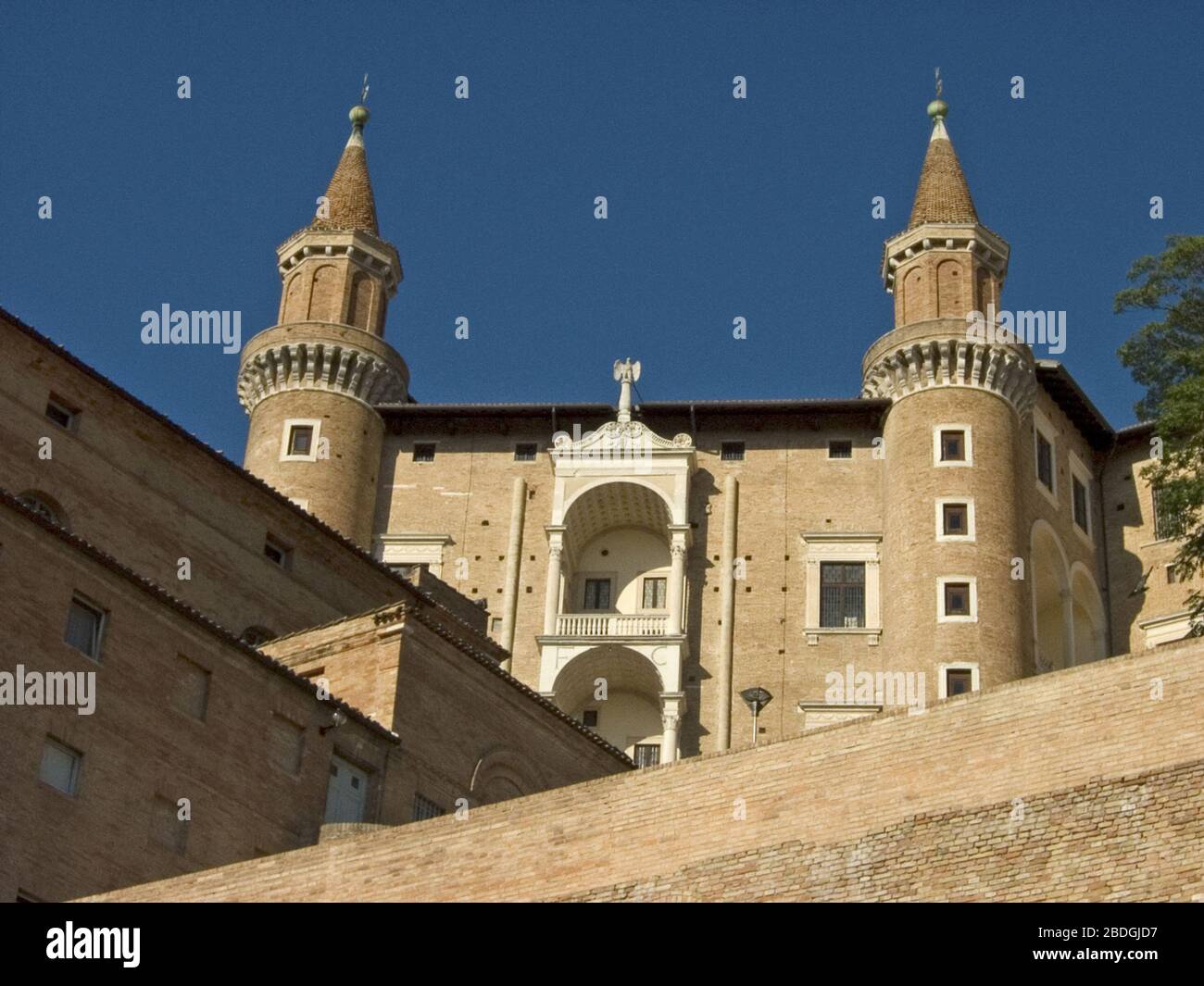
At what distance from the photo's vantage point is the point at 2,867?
78.9 feet

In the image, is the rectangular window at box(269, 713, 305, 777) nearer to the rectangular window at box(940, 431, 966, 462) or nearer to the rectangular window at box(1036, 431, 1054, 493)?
the rectangular window at box(940, 431, 966, 462)

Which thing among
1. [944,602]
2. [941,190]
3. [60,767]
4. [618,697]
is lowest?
[60,767]

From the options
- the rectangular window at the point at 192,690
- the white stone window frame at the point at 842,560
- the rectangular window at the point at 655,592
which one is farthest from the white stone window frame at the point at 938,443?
the rectangular window at the point at 192,690

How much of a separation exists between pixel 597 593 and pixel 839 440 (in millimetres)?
6367

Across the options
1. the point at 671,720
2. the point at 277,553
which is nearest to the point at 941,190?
the point at 671,720

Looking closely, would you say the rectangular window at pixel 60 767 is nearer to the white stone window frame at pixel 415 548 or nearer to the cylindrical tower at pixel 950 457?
the cylindrical tower at pixel 950 457

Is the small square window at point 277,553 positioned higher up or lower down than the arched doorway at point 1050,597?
lower down

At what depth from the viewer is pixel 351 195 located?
5859 cm

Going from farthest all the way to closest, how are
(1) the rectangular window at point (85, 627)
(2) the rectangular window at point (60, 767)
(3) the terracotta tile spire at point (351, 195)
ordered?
(3) the terracotta tile spire at point (351, 195), (1) the rectangular window at point (85, 627), (2) the rectangular window at point (60, 767)

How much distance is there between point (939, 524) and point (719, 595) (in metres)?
4.95

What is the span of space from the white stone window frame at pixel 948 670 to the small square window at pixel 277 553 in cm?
1396

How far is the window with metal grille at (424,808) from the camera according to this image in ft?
104

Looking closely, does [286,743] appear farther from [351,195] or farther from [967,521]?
[351,195]

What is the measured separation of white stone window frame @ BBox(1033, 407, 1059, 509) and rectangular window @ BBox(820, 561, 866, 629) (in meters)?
4.78
